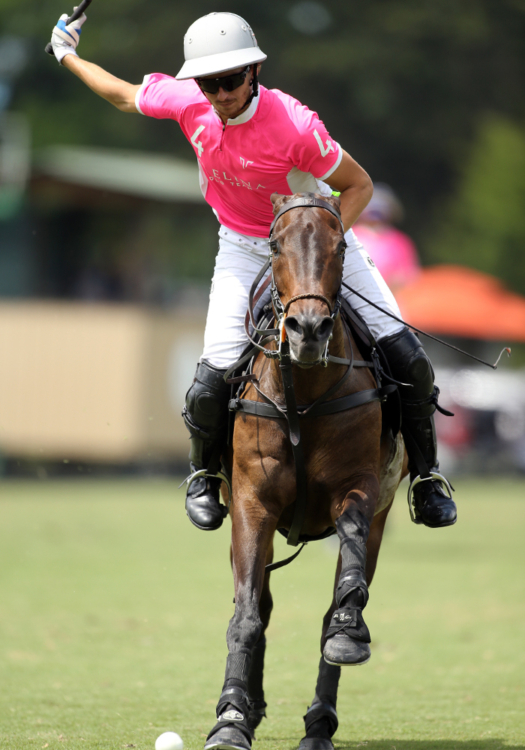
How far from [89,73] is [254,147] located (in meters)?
1.23

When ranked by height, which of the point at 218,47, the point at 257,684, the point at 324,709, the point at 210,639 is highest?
the point at 218,47

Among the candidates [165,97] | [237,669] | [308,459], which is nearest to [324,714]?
[237,669]

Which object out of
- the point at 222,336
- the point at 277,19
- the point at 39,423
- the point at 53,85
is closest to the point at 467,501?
the point at 39,423

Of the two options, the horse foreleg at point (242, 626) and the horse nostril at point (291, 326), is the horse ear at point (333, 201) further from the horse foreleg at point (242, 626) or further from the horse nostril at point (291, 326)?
the horse foreleg at point (242, 626)

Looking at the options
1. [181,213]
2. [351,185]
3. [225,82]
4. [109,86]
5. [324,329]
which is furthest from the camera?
[181,213]

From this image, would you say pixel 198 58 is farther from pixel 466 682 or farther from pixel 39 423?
pixel 39 423

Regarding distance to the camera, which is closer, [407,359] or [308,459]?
[308,459]

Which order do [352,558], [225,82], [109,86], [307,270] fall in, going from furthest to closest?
[109,86] → [225,82] → [352,558] → [307,270]

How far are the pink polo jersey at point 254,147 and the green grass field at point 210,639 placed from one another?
2692 mm

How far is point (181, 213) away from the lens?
22297mm

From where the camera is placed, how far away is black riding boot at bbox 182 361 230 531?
542 centimetres

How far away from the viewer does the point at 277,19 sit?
34031 mm

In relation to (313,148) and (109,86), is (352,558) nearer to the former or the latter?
(313,148)

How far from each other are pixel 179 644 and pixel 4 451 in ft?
43.0
